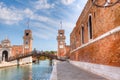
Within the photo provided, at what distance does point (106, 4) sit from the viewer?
855cm

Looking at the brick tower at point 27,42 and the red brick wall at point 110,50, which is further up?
the brick tower at point 27,42

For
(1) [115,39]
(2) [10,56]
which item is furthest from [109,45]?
(2) [10,56]

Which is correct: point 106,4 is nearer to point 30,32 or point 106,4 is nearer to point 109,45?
point 109,45

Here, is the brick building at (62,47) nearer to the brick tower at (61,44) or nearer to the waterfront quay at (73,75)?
the brick tower at (61,44)

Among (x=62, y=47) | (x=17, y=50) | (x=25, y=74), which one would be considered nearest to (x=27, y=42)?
(x=17, y=50)

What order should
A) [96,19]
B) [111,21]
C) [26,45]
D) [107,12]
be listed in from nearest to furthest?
[111,21], [107,12], [96,19], [26,45]

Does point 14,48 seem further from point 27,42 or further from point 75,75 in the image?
point 75,75

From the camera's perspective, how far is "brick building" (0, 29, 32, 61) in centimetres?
4816

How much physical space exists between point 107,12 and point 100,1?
3.39 ft

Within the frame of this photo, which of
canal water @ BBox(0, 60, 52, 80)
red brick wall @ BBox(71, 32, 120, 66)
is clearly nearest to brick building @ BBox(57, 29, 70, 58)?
canal water @ BBox(0, 60, 52, 80)

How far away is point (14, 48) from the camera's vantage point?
165 feet

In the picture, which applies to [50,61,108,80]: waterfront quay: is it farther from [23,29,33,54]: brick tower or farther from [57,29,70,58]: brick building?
[23,29,33,54]: brick tower

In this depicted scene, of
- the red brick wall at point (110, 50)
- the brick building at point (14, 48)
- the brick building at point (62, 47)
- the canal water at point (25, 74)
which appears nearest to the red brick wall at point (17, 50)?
the brick building at point (14, 48)

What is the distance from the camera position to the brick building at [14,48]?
48156mm
